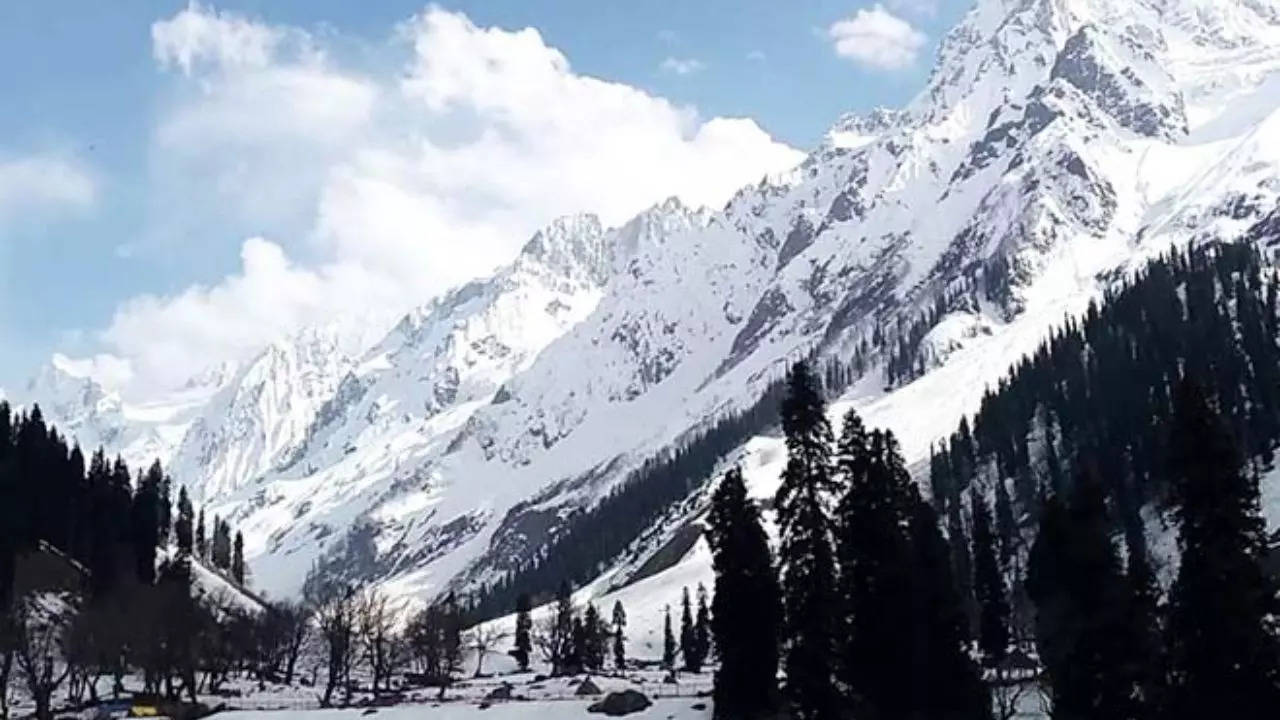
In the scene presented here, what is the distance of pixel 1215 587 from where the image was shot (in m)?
39.9

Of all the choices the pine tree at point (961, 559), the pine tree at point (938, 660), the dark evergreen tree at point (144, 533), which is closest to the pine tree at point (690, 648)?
the pine tree at point (961, 559)

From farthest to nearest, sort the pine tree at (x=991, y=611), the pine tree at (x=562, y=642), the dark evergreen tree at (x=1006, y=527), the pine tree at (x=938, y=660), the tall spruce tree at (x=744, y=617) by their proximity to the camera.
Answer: the dark evergreen tree at (x=1006, y=527), the pine tree at (x=562, y=642), the pine tree at (x=991, y=611), the tall spruce tree at (x=744, y=617), the pine tree at (x=938, y=660)

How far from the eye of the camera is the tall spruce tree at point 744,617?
64688 millimetres

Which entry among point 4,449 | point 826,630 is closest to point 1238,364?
point 826,630

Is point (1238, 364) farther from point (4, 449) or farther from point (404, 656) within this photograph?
point (4, 449)

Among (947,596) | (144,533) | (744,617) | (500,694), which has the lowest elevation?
(500,694)

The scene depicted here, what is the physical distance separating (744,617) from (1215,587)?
95.3 ft

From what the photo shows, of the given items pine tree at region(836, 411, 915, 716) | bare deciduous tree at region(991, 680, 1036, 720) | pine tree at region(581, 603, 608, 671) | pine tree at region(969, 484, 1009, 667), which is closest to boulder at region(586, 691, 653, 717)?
bare deciduous tree at region(991, 680, 1036, 720)

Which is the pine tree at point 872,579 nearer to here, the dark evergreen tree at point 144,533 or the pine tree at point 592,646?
the pine tree at point 592,646

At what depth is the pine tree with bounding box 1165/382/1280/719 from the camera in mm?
39125

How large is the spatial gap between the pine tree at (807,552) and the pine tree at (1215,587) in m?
17.0

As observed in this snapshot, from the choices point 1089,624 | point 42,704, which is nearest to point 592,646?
point 42,704

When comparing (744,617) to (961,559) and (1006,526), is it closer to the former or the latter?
(961,559)

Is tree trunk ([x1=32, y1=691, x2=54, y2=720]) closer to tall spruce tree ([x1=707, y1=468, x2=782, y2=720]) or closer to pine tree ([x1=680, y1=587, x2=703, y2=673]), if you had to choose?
tall spruce tree ([x1=707, y1=468, x2=782, y2=720])
